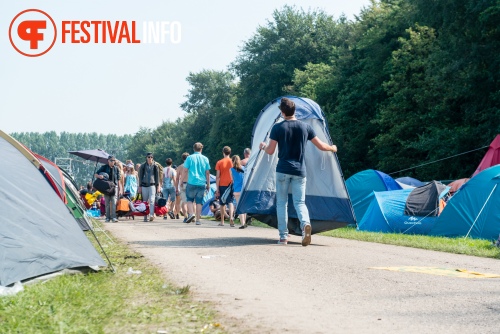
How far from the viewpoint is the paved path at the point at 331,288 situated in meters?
5.96

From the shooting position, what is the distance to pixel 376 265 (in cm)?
988

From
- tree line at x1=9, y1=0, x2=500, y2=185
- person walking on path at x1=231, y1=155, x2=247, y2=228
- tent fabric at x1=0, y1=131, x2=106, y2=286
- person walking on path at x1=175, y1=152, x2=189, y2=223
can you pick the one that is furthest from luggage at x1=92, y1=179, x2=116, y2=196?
tree line at x1=9, y1=0, x2=500, y2=185

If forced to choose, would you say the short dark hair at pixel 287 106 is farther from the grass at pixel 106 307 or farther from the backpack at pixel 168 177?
the backpack at pixel 168 177

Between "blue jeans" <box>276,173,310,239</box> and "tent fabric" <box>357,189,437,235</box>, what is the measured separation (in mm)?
8107

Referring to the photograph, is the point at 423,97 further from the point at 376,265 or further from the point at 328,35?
the point at 376,265

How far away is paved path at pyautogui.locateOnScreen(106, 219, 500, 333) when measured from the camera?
5961mm

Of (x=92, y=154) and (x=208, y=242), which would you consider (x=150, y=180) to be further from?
(x=92, y=154)

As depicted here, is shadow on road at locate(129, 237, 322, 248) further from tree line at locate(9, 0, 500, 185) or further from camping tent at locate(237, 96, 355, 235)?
tree line at locate(9, 0, 500, 185)

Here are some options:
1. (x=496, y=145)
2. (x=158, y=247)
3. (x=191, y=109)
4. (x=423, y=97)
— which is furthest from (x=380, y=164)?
(x=191, y=109)

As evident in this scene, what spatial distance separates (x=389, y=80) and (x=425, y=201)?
30931 millimetres

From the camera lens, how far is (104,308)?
6434 millimetres

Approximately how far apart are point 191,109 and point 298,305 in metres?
98.9

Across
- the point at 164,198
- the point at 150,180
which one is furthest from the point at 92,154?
the point at 150,180

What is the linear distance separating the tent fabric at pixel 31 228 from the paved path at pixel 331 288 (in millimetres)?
1113
